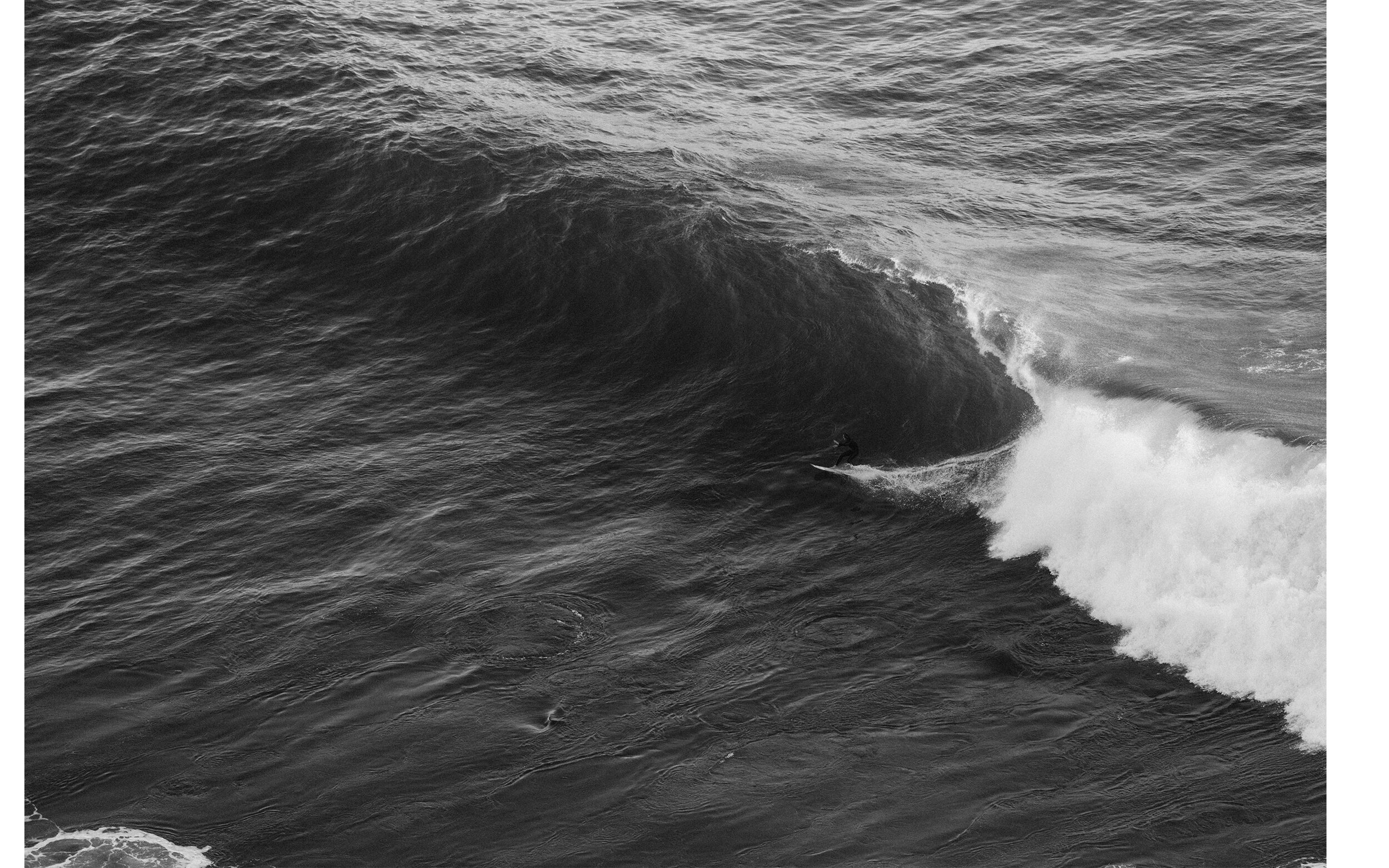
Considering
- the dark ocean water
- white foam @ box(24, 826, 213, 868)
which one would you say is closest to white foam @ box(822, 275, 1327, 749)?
the dark ocean water

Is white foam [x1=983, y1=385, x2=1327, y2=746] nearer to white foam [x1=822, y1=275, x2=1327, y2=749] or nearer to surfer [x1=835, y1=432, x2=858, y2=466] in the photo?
white foam [x1=822, y1=275, x2=1327, y2=749]

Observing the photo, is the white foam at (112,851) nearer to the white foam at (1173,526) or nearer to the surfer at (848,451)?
the surfer at (848,451)

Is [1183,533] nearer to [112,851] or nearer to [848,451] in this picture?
[848,451]

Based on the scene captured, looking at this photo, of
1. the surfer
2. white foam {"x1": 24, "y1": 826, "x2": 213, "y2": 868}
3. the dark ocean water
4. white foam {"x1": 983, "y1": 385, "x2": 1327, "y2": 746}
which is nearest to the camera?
white foam {"x1": 24, "y1": 826, "x2": 213, "y2": 868}

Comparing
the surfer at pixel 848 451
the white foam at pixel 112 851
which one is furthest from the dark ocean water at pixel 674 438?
the surfer at pixel 848 451

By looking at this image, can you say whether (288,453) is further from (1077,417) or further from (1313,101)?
(1313,101)
